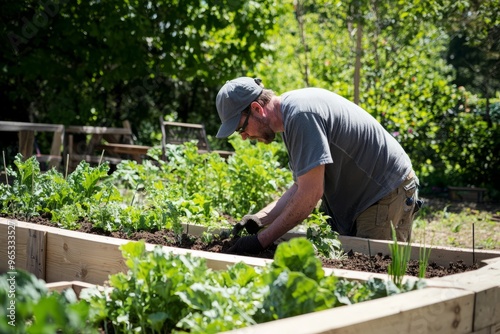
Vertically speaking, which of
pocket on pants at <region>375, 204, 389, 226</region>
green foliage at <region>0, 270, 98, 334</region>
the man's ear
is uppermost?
the man's ear

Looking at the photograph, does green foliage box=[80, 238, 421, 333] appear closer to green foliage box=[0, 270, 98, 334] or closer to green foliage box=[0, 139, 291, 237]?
green foliage box=[0, 270, 98, 334]

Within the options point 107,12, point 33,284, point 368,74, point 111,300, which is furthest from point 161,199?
point 368,74

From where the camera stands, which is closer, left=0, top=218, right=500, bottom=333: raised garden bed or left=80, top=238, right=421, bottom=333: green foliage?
left=0, top=218, right=500, bottom=333: raised garden bed

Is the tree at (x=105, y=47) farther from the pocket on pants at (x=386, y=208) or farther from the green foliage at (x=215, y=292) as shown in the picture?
the green foliage at (x=215, y=292)

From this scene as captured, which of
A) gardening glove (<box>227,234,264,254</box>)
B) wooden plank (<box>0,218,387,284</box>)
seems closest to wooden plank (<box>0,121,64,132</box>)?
wooden plank (<box>0,218,387,284</box>)

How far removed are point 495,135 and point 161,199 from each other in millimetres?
8679

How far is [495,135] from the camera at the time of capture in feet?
36.7

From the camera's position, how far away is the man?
299cm

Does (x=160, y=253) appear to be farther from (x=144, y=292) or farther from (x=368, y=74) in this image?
(x=368, y=74)

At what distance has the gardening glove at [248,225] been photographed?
3.46m

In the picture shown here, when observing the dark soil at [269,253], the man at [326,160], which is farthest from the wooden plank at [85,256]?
the man at [326,160]

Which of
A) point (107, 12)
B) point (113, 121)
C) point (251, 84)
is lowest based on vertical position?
point (113, 121)

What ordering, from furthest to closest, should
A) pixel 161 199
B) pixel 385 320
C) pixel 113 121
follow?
pixel 113 121 < pixel 161 199 < pixel 385 320

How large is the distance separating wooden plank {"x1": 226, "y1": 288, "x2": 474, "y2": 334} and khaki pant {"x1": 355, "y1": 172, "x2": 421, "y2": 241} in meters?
1.48
